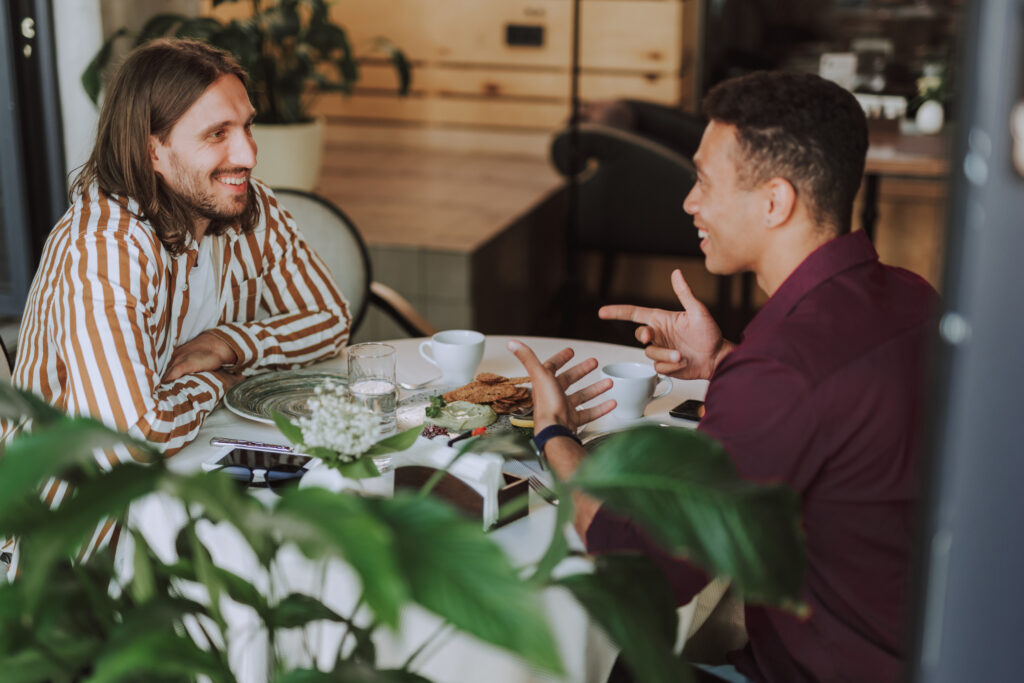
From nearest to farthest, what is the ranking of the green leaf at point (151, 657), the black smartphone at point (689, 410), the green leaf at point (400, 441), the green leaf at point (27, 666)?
1. the green leaf at point (151, 657)
2. the green leaf at point (27, 666)
3. the green leaf at point (400, 441)
4. the black smartphone at point (689, 410)

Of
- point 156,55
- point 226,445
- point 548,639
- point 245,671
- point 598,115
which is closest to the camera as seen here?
point 548,639

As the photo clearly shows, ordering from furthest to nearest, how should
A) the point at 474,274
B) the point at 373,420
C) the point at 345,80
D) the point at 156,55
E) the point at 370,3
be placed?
the point at 370,3, the point at 345,80, the point at 474,274, the point at 156,55, the point at 373,420

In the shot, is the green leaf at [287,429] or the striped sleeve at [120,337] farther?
the striped sleeve at [120,337]

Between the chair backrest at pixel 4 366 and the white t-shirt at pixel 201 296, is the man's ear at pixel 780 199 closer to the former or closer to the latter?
the white t-shirt at pixel 201 296

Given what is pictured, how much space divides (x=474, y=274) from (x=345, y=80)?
3.07ft

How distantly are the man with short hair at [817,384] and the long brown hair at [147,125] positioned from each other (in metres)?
0.83

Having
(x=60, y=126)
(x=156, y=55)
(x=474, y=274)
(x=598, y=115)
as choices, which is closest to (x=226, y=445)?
(x=156, y=55)

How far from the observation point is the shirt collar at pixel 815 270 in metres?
1.31

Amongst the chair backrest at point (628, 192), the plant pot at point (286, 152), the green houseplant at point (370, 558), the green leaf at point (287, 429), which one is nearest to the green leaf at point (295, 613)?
the green houseplant at point (370, 558)

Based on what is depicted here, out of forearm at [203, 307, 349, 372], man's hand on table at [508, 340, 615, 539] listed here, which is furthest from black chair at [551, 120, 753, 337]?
man's hand on table at [508, 340, 615, 539]

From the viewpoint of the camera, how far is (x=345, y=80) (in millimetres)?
4074

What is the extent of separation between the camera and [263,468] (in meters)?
1.41

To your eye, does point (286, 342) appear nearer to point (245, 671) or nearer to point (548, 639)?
point (245, 671)

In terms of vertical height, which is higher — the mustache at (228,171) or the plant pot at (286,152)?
the mustache at (228,171)
